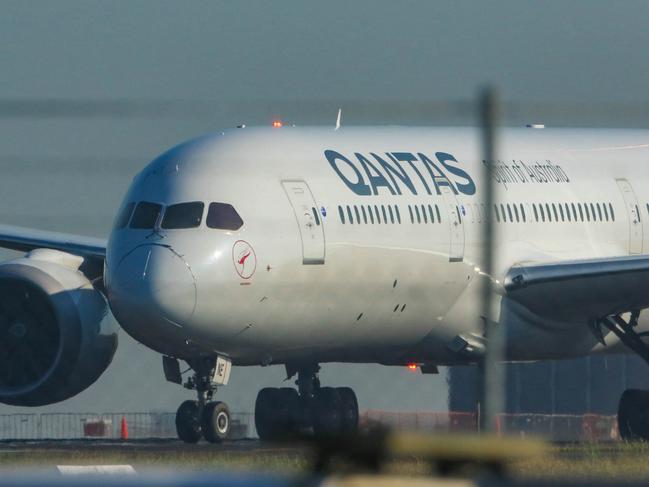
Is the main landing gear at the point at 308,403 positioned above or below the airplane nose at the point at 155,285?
below

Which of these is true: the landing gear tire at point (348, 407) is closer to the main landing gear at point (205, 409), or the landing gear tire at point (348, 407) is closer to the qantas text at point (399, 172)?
the main landing gear at point (205, 409)

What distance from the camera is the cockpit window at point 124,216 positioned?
26.6 m

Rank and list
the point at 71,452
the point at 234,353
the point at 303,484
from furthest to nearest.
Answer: the point at 234,353 → the point at 71,452 → the point at 303,484

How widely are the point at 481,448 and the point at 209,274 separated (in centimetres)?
1874

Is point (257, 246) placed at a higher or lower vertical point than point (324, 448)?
higher

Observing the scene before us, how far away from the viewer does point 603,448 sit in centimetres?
2542

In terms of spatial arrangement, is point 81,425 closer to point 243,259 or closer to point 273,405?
point 273,405

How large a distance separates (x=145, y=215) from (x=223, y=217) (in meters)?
1.01

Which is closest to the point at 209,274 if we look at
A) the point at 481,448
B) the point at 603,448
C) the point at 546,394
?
the point at 603,448

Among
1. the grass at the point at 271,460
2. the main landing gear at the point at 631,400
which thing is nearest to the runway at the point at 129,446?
the grass at the point at 271,460

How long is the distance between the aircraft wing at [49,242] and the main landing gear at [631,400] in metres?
7.60

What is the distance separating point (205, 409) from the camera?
89.3 ft

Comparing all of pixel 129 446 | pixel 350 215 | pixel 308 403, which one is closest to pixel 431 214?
pixel 350 215

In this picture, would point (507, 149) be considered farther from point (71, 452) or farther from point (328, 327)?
point (71, 452)
